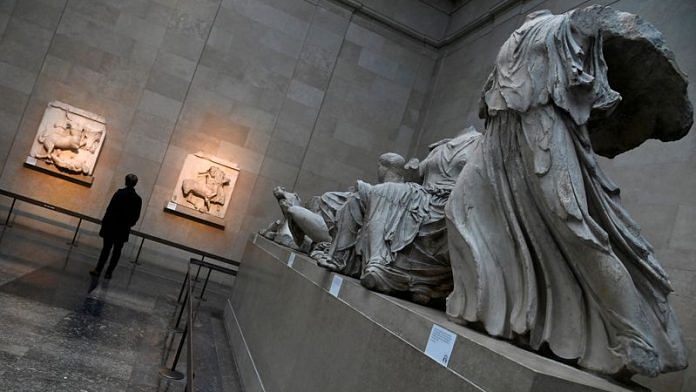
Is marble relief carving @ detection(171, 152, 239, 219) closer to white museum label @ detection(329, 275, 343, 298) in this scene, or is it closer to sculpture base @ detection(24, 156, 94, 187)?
sculpture base @ detection(24, 156, 94, 187)

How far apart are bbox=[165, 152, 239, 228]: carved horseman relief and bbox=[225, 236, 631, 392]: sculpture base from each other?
635 cm

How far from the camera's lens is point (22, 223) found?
10.4m

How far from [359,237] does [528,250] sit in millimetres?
1727

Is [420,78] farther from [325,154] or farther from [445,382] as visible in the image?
[445,382]

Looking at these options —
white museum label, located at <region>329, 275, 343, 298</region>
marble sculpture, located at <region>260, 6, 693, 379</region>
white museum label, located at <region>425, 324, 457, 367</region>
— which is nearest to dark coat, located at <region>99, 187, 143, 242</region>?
white museum label, located at <region>329, 275, 343, 298</region>

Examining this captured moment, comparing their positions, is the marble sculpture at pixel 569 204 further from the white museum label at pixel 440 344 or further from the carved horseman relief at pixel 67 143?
the carved horseman relief at pixel 67 143

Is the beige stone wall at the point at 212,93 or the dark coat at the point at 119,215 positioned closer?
the dark coat at the point at 119,215

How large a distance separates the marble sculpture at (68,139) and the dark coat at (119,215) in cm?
341

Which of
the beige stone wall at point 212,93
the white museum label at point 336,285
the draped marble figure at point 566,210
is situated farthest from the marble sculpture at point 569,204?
the beige stone wall at point 212,93

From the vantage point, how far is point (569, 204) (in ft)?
6.76

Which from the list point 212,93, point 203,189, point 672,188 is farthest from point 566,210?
point 212,93

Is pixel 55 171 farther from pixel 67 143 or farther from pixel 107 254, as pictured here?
pixel 107 254

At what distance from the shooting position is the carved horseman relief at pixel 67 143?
10.4m

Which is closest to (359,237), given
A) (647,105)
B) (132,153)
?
(647,105)
